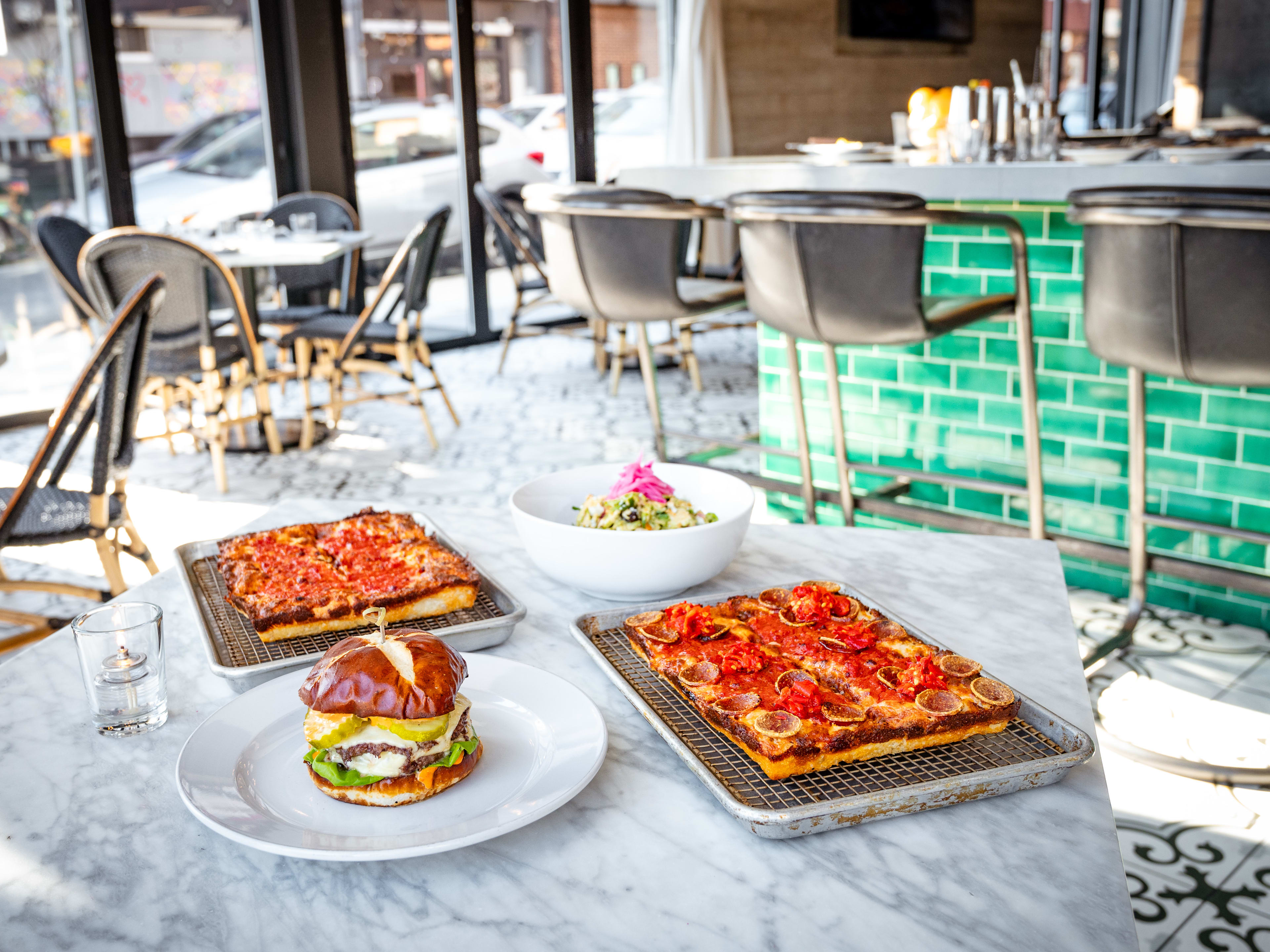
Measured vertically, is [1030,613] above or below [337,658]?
below

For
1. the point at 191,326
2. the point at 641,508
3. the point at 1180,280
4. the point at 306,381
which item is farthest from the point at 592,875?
the point at 306,381

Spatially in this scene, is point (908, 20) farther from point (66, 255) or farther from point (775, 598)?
point (775, 598)

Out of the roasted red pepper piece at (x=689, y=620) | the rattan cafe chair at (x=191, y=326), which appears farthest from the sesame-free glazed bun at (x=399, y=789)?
the rattan cafe chair at (x=191, y=326)

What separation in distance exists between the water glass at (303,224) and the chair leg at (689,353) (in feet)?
5.35

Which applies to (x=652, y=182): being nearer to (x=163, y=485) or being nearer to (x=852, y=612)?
(x=163, y=485)

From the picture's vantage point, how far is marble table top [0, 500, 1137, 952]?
642 millimetres

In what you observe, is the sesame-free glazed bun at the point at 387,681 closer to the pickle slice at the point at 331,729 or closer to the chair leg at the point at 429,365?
the pickle slice at the point at 331,729

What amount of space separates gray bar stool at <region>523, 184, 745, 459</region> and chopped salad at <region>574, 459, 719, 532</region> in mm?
1487

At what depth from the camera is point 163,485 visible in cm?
385

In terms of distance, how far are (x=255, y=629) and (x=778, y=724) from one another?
19.9 inches

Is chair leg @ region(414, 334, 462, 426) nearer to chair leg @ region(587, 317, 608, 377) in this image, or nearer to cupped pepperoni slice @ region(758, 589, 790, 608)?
chair leg @ region(587, 317, 608, 377)

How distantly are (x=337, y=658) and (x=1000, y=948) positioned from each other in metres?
0.45

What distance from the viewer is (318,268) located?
5090 millimetres

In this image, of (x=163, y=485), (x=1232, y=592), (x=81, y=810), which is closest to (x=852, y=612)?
(x=81, y=810)
